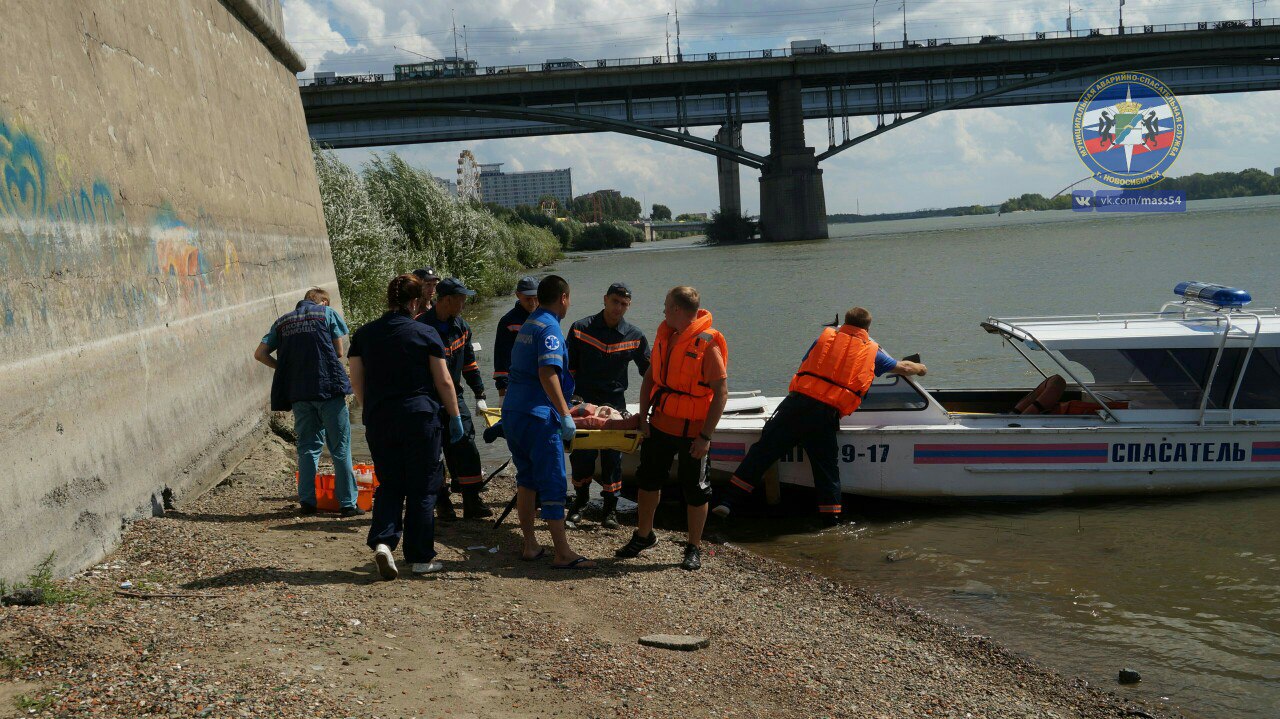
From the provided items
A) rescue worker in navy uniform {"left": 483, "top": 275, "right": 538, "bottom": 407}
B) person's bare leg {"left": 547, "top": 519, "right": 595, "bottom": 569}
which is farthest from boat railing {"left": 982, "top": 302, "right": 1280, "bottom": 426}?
person's bare leg {"left": 547, "top": 519, "right": 595, "bottom": 569}

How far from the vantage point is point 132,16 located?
893 cm

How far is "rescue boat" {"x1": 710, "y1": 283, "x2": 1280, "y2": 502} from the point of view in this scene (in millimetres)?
8953

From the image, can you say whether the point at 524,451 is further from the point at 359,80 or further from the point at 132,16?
the point at 359,80

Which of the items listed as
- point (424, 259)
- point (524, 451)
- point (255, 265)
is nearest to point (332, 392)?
point (524, 451)

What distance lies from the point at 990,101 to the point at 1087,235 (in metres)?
18.1

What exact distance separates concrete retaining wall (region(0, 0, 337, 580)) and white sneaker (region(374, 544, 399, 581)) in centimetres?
167

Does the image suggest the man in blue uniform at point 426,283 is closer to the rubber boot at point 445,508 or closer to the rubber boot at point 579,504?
the rubber boot at point 445,508

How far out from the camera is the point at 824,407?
27.6ft

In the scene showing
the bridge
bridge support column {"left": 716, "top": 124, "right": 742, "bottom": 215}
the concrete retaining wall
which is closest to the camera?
the concrete retaining wall

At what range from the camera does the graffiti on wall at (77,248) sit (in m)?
5.76

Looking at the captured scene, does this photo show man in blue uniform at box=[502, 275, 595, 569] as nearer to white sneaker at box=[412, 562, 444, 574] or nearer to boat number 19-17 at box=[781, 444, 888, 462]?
white sneaker at box=[412, 562, 444, 574]

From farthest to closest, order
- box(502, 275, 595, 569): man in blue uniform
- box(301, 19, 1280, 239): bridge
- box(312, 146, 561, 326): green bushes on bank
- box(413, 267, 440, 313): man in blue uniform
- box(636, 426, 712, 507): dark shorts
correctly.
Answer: box(301, 19, 1280, 239): bridge → box(312, 146, 561, 326): green bushes on bank → box(413, 267, 440, 313): man in blue uniform → box(636, 426, 712, 507): dark shorts → box(502, 275, 595, 569): man in blue uniform

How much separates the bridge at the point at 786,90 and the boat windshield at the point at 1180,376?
66.5 meters

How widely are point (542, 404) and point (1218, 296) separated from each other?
6.73 m
